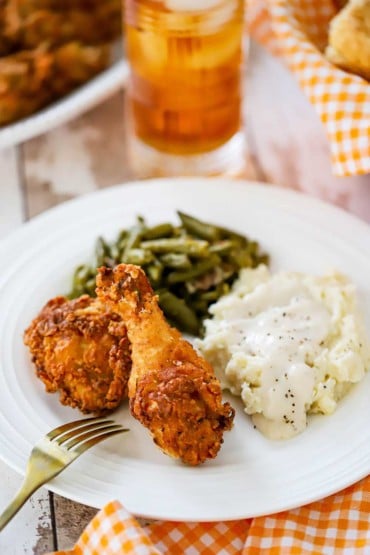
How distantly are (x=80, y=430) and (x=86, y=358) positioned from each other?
0.28 m

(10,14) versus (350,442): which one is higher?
(10,14)

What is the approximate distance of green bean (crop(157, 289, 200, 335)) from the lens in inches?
145

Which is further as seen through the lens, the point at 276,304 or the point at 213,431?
the point at 276,304

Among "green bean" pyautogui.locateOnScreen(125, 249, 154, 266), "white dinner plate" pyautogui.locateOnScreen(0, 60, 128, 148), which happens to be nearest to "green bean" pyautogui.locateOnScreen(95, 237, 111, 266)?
"green bean" pyautogui.locateOnScreen(125, 249, 154, 266)

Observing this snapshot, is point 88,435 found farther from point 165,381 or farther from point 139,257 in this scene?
point 139,257

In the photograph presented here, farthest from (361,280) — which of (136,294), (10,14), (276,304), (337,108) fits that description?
(10,14)

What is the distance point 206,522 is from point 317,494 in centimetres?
41

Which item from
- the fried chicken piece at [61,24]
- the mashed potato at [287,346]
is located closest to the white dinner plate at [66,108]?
the fried chicken piece at [61,24]

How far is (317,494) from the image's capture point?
289 centimetres

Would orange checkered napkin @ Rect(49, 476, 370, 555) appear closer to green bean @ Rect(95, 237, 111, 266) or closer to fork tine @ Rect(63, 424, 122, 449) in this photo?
fork tine @ Rect(63, 424, 122, 449)

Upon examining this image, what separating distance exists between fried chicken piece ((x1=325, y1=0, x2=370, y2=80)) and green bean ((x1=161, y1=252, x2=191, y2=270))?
4.00ft

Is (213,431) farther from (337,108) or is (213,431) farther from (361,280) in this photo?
(337,108)

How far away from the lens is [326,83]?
3982 mm

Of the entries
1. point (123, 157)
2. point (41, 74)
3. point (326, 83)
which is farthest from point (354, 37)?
point (41, 74)
